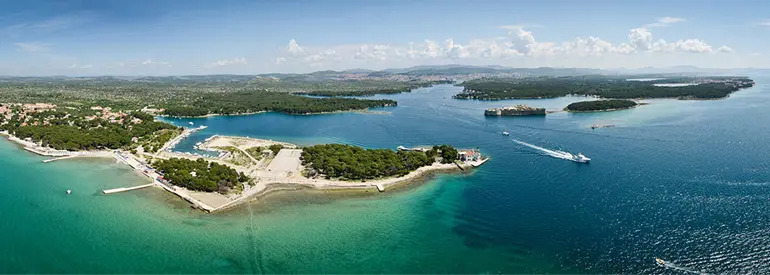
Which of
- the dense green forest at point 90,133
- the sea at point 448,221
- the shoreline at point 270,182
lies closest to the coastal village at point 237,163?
the shoreline at point 270,182

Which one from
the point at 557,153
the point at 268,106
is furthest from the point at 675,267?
the point at 268,106

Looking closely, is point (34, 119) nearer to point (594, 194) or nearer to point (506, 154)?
point (506, 154)

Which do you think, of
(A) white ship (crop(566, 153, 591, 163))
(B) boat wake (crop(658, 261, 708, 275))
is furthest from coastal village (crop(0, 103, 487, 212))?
(B) boat wake (crop(658, 261, 708, 275))

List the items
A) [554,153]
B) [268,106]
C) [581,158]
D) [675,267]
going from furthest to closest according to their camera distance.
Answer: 1. [268,106]
2. [554,153]
3. [581,158]
4. [675,267]

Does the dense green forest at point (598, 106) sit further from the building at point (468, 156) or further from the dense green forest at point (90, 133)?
the dense green forest at point (90, 133)

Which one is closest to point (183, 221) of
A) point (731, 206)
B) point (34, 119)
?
point (731, 206)

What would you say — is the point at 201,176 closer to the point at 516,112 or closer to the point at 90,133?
the point at 90,133

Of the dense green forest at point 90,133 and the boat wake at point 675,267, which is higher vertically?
the dense green forest at point 90,133
